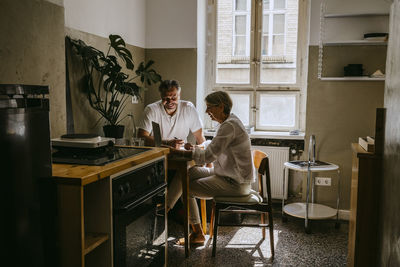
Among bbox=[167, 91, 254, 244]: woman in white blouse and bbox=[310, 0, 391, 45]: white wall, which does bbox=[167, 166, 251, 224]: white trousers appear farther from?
bbox=[310, 0, 391, 45]: white wall

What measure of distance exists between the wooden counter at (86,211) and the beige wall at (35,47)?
66 centimetres

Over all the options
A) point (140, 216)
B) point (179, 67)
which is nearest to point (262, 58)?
point (179, 67)

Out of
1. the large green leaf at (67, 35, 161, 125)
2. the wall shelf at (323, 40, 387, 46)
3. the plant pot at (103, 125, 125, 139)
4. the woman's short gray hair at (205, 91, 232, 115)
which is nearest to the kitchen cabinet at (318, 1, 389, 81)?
the wall shelf at (323, 40, 387, 46)

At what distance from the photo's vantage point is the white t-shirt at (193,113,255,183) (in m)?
3.02

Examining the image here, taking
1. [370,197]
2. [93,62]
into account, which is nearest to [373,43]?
[370,197]

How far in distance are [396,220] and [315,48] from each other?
2.72 m

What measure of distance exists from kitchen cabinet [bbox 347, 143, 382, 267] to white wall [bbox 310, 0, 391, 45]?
213 centimetres

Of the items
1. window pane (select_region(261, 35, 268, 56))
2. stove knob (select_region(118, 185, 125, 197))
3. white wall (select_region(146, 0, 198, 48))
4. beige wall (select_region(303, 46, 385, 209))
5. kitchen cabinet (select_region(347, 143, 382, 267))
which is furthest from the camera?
window pane (select_region(261, 35, 268, 56))

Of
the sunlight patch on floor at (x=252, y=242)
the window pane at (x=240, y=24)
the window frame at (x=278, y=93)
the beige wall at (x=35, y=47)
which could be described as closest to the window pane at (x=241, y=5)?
the window pane at (x=240, y=24)

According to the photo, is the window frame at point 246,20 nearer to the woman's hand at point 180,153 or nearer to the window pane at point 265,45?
the window pane at point 265,45

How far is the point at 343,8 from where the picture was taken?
3906mm

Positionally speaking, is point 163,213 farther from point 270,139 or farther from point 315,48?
point 315,48

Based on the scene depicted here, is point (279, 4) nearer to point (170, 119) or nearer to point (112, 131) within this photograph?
point (170, 119)

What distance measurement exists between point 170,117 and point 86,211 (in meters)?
2.11
